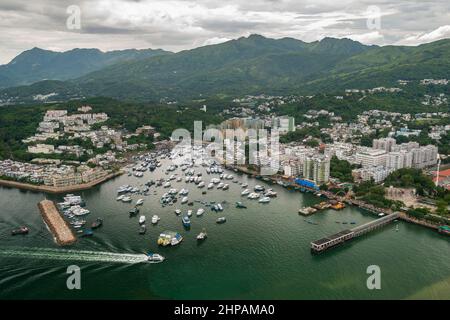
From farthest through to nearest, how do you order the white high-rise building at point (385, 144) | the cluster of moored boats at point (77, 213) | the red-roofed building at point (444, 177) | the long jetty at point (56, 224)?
the white high-rise building at point (385, 144)
the red-roofed building at point (444, 177)
the cluster of moored boats at point (77, 213)
the long jetty at point (56, 224)

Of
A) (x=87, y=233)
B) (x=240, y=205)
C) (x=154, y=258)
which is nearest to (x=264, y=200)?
(x=240, y=205)

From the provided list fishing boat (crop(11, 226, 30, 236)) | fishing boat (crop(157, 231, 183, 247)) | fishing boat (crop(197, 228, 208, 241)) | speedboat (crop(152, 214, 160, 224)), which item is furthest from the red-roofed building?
fishing boat (crop(11, 226, 30, 236))

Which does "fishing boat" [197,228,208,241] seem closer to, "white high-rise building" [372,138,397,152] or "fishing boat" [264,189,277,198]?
"fishing boat" [264,189,277,198]

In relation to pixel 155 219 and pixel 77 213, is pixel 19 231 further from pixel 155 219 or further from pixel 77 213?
pixel 155 219

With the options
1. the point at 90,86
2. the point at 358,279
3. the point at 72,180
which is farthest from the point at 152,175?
the point at 90,86

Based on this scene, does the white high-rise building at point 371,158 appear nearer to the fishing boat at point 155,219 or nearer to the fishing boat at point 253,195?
the fishing boat at point 253,195

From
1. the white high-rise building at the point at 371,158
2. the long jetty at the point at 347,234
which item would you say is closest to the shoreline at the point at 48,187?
the long jetty at the point at 347,234
